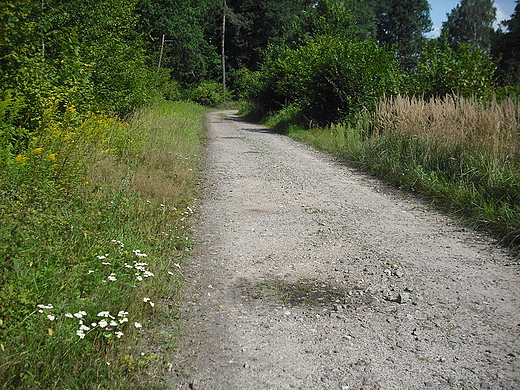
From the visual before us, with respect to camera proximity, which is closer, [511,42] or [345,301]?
[345,301]

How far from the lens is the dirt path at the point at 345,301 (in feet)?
10.1

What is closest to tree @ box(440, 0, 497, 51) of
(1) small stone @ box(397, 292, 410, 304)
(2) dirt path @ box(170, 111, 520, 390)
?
(2) dirt path @ box(170, 111, 520, 390)

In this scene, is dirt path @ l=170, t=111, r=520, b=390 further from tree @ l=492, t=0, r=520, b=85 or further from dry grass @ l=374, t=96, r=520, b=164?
tree @ l=492, t=0, r=520, b=85

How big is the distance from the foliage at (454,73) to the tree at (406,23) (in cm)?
5619

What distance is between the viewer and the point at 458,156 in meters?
8.15

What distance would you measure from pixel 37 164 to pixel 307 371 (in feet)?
11.0

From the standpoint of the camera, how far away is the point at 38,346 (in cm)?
278

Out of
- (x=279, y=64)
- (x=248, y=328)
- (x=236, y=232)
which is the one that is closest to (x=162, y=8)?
(x=279, y=64)

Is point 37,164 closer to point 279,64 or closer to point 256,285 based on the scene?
point 256,285

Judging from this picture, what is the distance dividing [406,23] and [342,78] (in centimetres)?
5701

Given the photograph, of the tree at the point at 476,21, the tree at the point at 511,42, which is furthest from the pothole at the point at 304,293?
the tree at the point at 476,21

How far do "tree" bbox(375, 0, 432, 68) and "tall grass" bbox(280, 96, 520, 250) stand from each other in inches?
2377

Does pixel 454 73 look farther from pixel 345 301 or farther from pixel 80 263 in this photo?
pixel 80 263

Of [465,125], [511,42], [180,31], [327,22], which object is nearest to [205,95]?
[180,31]
